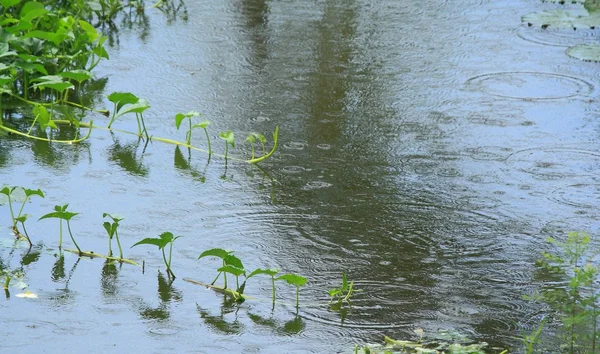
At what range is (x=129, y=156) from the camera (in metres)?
3.88

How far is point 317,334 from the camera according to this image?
256cm

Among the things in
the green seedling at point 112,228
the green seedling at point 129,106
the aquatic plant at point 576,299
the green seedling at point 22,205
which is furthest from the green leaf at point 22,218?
the aquatic plant at point 576,299

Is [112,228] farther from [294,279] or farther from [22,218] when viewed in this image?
[294,279]

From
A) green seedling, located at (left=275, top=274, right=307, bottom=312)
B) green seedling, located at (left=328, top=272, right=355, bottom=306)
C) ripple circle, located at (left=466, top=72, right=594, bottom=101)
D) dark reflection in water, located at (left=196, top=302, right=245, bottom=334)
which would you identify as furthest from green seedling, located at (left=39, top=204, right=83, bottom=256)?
ripple circle, located at (left=466, top=72, right=594, bottom=101)

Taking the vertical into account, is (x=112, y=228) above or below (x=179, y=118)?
below

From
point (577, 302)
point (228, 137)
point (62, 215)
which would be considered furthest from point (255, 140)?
point (577, 302)

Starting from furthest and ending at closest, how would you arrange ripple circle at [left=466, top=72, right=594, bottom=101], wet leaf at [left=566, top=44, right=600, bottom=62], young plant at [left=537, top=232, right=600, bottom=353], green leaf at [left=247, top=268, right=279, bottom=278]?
wet leaf at [left=566, top=44, right=600, bottom=62] < ripple circle at [left=466, top=72, right=594, bottom=101] < green leaf at [left=247, top=268, right=279, bottom=278] < young plant at [left=537, top=232, right=600, bottom=353]

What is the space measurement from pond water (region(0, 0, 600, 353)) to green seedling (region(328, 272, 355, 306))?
4 cm

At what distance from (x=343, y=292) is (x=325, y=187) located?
2.80 ft

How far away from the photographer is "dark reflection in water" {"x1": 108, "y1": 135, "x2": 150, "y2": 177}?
12.3 feet

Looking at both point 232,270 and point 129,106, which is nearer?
point 232,270

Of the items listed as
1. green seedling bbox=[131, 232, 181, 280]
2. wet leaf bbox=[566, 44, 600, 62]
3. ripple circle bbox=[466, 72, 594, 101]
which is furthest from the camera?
wet leaf bbox=[566, 44, 600, 62]

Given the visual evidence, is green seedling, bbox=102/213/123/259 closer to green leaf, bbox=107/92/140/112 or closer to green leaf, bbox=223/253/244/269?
green leaf, bbox=223/253/244/269

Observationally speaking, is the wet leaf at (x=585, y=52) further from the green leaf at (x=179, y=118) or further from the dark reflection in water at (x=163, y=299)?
the dark reflection in water at (x=163, y=299)
